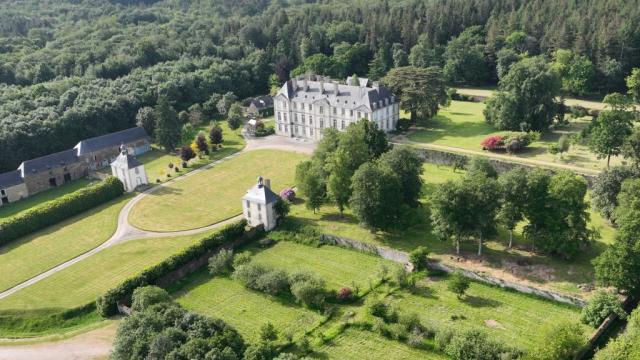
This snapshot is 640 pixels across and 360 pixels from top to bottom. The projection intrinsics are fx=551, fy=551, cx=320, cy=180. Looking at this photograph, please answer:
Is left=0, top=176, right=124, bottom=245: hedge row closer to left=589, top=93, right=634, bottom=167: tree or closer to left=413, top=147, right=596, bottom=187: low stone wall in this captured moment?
left=413, top=147, right=596, bottom=187: low stone wall

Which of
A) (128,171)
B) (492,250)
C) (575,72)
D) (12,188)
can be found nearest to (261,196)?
(128,171)

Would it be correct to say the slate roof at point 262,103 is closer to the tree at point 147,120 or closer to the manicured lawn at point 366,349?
the tree at point 147,120

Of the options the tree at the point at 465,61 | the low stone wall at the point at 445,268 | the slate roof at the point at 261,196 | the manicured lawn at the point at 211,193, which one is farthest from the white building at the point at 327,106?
the low stone wall at the point at 445,268

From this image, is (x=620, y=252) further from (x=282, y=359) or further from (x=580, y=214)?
(x=282, y=359)

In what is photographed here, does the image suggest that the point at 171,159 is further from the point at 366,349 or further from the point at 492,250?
the point at 366,349

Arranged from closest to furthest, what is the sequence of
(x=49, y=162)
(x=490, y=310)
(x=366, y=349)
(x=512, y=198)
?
(x=366, y=349) → (x=490, y=310) → (x=512, y=198) → (x=49, y=162)
